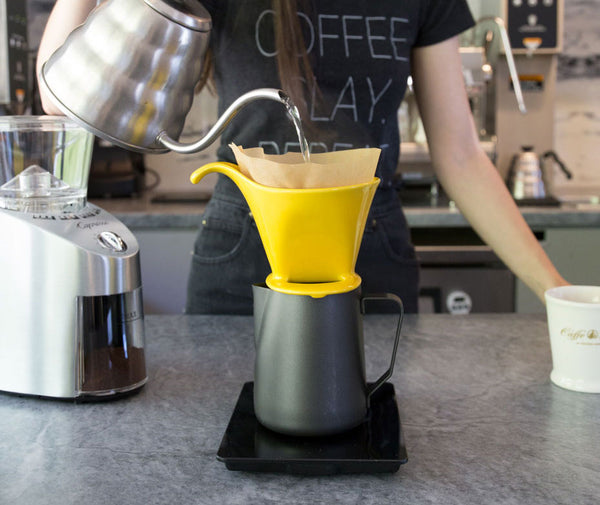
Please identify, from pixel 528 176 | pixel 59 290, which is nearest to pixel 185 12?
pixel 59 290

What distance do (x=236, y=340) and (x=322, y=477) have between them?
0.42m

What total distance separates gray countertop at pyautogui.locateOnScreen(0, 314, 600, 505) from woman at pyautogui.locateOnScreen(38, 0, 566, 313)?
285mm

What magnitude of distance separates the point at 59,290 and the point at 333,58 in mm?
665

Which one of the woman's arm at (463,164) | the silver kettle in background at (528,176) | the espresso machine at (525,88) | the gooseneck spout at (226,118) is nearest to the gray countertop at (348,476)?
the woman's arm at (463,164)

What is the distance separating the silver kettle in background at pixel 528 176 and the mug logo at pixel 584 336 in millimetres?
1609

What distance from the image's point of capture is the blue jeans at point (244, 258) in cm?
129

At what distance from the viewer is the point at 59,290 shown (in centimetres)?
80

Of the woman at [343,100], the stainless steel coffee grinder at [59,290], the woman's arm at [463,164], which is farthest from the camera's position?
the woman at [343,100]

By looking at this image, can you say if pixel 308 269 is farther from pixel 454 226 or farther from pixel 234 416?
pixel 454 226

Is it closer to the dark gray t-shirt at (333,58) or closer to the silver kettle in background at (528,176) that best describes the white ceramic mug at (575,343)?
the dark gray t-shirt at (333,58)

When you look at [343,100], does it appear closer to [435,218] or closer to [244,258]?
[244,258]

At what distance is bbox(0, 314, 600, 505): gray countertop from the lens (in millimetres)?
626

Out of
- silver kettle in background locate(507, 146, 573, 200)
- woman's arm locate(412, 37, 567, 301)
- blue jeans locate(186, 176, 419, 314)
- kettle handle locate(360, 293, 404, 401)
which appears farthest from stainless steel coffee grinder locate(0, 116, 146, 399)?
silver kettle in background locate(507, 146, 573, 200)

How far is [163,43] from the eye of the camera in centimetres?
73
